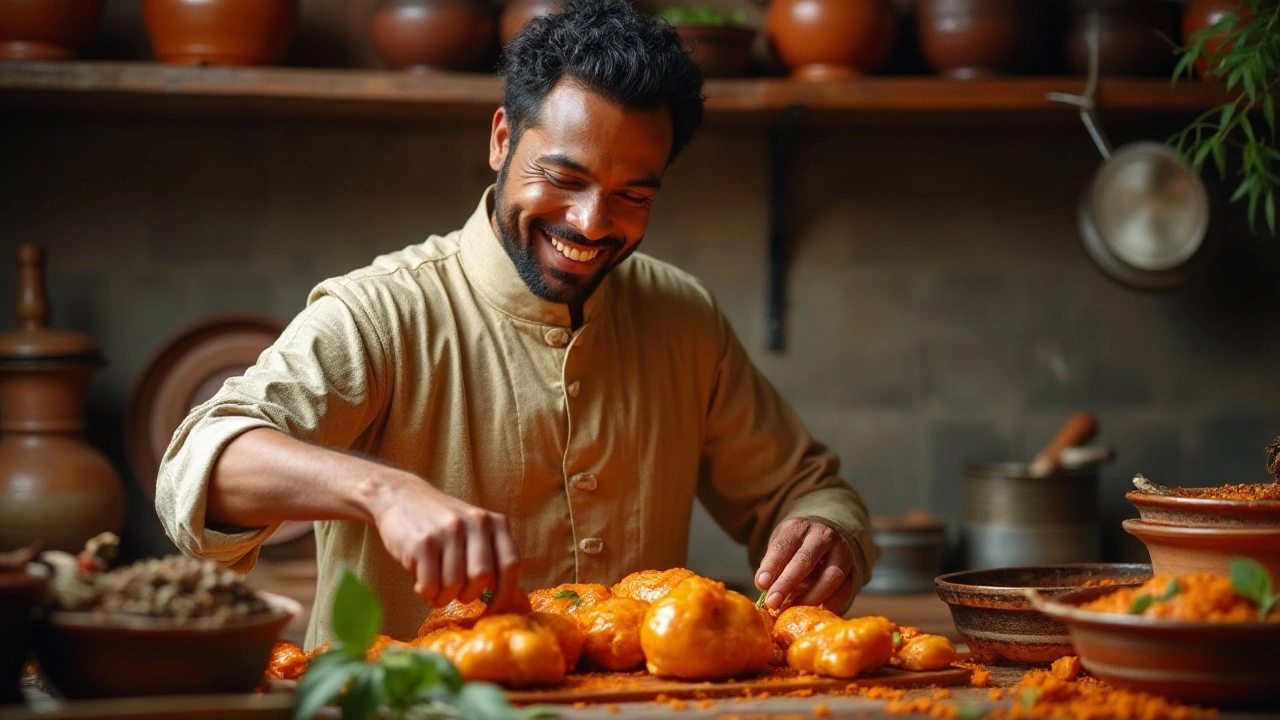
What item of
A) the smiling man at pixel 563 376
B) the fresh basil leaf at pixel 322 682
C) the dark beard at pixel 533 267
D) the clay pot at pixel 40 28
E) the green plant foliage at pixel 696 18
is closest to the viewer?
the fresh basil leaf at pixel 322 682

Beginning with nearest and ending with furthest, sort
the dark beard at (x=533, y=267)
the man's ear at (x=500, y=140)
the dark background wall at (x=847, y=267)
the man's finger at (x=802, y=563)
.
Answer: the man's finger at (x=802, y=563) → the dark beard at (x=533, y=267) → the man's ear at (x=500, y=140) → the dark background wall at (x=847, y=267)

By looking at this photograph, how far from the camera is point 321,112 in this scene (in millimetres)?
3709

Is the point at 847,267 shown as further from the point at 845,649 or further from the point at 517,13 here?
the point at 845,649

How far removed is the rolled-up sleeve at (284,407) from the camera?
176cm

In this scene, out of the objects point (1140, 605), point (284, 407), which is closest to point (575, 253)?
point (284, 407)

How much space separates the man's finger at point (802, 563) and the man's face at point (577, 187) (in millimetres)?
594

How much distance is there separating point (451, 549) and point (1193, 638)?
837 mm

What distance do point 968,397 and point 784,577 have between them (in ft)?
7.28

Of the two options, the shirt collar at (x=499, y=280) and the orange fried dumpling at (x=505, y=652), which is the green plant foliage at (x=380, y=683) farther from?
the shirt collar at (x=499, y=280)

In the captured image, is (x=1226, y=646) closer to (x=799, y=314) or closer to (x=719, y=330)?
(x=719, y=330)

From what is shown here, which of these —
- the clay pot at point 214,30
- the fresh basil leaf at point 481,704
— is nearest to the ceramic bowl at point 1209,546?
the fresh basil leaf at point 481,704

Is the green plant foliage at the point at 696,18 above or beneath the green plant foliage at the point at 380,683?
above

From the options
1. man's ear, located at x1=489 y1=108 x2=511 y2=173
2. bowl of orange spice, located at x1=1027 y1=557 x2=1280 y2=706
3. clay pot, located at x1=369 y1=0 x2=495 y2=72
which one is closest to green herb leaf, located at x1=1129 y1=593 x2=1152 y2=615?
bowl of orange spice, located at x1=1027 y1=557 x2=1280 y2=706

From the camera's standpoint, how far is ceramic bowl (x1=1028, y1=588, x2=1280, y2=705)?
55.3 inches
